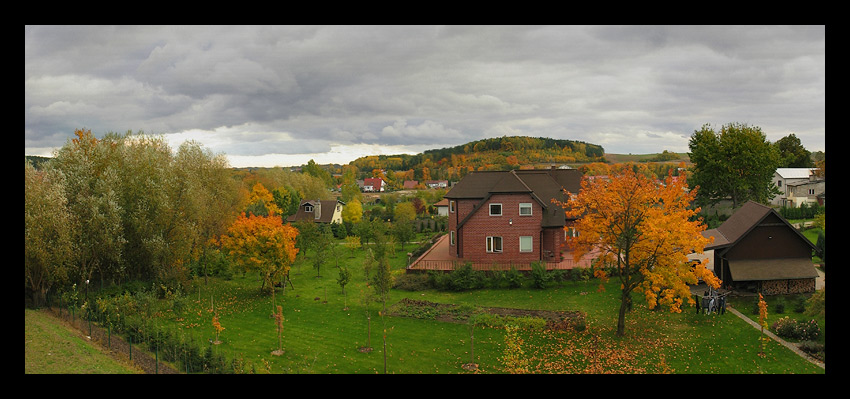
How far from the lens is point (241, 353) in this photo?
15211 millimetres

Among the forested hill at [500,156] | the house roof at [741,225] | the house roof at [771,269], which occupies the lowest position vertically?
the house roof at [771,269]

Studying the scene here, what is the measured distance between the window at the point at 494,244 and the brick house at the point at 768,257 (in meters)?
11.3

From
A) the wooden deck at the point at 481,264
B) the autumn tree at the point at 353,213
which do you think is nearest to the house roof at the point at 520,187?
the wooden deck at the point at 481,264

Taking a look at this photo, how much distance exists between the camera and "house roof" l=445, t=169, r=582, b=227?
28891 millimetres

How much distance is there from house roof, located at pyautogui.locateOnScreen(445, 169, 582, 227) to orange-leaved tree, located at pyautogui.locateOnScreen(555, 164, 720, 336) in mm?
10331

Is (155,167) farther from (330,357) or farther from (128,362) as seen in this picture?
(330,357)

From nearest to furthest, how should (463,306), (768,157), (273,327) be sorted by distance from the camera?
1. (273,327)
2. (463,306)
3. (768,157)

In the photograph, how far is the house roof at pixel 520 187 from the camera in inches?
1137

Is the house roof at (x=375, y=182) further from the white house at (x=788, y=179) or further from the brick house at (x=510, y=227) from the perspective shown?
the brick house at (x=510, y=227)

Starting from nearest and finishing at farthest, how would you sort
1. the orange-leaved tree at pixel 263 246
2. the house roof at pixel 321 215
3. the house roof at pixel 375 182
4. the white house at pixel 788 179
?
the orange-leaved tree at pixel 263 246, the house roof at pixel 321 215, the white house at pixel 788 179, the house roof at pixel 375 182

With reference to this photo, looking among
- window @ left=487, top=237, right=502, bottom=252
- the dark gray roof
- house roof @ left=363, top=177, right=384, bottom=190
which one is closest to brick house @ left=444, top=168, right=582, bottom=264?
window @ left=487, top=237, right=502, bottom=252

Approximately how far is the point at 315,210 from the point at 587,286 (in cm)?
3881
